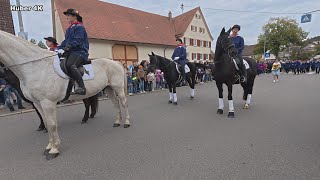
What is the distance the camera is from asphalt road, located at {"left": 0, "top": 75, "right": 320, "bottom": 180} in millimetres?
2787

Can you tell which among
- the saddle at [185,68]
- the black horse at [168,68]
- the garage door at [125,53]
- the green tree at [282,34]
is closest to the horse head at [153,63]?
the black horse at [168,68]

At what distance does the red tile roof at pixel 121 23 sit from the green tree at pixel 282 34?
30142 mm

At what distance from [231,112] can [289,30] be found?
55.2m

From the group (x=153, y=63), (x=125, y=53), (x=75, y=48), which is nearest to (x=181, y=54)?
(x=153, y=63)

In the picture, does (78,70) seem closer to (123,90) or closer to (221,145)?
(123,90)

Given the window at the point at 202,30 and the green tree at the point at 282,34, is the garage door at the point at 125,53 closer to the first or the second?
the window at the point at 202,30

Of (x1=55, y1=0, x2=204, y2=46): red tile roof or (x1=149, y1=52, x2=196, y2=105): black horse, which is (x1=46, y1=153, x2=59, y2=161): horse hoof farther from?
(x1=55, y1=0, x2=204, y2=46): red tile roof

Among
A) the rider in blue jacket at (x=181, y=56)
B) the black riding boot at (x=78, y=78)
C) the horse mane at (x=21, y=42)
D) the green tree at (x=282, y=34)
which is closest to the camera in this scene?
the horse mane at (x=21, y=42)

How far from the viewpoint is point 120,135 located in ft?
14.2

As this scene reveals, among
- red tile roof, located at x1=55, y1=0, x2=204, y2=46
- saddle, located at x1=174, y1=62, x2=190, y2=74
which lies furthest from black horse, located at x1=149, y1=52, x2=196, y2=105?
red tile roof, located at x1=55, y1=0, x2=204, y2=46

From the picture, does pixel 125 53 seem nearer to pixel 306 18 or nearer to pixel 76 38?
pixel 306 18

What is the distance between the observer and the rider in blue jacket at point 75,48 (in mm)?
3635

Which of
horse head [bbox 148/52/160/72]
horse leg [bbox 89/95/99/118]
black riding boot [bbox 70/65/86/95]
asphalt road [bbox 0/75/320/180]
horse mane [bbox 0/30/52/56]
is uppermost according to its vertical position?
horse mane [bbox 0/30/52/56]

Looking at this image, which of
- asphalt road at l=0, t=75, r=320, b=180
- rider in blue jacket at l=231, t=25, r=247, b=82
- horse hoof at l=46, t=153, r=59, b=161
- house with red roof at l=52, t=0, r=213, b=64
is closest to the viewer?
asphalt road at l=0, t=75, r=320, b=180
